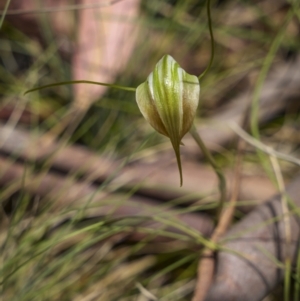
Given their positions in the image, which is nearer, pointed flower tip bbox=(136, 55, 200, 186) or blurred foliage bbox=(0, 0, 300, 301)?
pointed flower tip bbox=(136, 55, 200, 186)

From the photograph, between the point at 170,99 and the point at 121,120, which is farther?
the point at 121,120

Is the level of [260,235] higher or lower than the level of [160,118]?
lower

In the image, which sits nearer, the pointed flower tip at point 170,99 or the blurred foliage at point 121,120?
the pointed flower tip at point 170,99

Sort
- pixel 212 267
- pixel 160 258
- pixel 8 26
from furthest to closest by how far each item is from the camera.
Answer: pixel 8 26, pixel 160 258, pixel 212 267

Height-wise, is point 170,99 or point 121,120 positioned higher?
point 170,99

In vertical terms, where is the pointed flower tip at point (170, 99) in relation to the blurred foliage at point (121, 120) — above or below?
above

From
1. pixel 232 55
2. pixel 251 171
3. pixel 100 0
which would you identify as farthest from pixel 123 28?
pixel 251 171

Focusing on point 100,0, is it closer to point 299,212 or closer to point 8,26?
point 8,26

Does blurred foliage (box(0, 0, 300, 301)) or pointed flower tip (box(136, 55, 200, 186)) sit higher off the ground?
pointed flower tip (box(136, 55, 200, 186))
